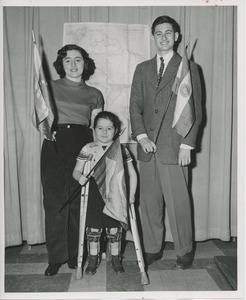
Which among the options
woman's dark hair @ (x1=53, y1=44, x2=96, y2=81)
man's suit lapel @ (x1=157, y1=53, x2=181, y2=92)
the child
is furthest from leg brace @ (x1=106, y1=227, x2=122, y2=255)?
woman's dark hair @ (x1=53, y1=44, x2=96, y2=81)

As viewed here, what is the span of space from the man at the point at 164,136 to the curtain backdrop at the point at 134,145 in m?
0.36

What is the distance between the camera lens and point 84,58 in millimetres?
2338

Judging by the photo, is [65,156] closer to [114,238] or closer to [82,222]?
[82,222]

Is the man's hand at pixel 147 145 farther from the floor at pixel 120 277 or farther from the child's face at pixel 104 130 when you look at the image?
the floor at pixel 120 277

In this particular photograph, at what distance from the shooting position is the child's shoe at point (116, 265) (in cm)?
216

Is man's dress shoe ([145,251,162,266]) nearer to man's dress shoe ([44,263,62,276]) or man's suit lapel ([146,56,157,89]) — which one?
man's dress shoe ([44,263,62,276])

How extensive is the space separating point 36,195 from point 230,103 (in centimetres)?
168

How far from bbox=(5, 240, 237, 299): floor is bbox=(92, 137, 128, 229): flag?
37cm

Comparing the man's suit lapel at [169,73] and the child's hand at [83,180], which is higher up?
the man's suit lapel at [169,73]

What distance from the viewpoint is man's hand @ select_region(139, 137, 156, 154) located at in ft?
7.14

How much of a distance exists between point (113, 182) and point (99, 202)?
20cm

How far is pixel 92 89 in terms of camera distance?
2.34 meters

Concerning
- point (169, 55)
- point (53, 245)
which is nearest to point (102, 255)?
point (53, 245)

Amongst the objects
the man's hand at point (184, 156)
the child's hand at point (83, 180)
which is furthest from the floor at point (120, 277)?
the man's hand at point (184, 156)
